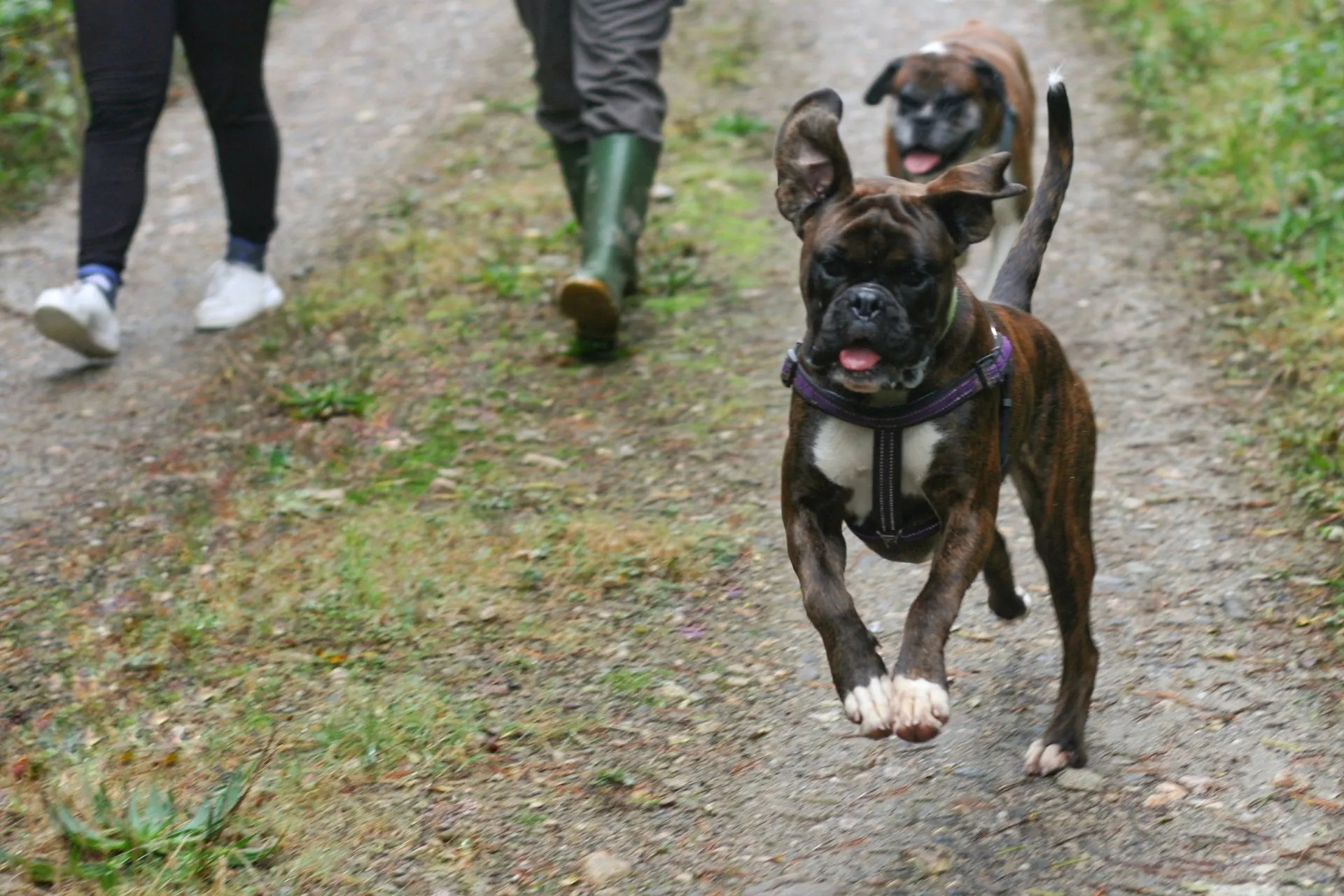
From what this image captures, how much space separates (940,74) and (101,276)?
341cm

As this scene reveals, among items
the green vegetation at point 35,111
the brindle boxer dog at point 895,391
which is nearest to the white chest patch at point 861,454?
the brindle boxer dog at point 895,391

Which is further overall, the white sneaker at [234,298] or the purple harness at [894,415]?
the white sneaker at [234,298]

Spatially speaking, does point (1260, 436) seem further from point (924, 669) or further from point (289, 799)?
point (289, 799)

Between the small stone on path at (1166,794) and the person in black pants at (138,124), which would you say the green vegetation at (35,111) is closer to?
the person in black pants at (138,124)

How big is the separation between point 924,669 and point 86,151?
4.22 m

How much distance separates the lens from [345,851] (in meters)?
3.50

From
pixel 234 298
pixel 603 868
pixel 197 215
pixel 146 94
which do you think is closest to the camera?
pixel 603 868

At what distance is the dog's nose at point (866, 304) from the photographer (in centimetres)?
305

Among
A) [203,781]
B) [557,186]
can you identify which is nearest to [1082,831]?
[203,781]

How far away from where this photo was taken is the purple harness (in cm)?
320

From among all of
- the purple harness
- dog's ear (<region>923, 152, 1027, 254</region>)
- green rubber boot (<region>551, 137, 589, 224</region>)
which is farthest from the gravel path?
dog's ear (<region>923, 152, 1027, 254</region>)

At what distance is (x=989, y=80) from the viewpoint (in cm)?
609

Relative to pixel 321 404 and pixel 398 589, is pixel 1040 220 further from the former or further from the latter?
pixel 321 404

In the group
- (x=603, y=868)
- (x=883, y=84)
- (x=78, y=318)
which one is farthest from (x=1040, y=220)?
(x=78, y=318)
